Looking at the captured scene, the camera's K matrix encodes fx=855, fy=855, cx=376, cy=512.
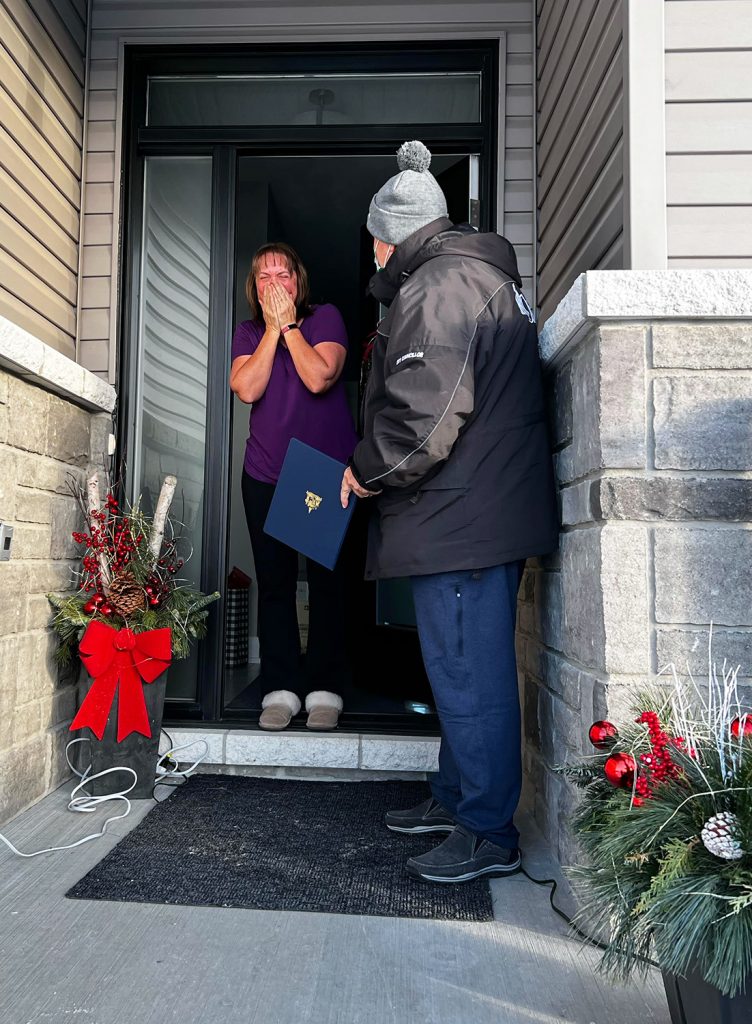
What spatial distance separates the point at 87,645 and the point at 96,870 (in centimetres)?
68

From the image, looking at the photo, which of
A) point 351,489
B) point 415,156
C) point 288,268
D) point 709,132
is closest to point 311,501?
point 351,489

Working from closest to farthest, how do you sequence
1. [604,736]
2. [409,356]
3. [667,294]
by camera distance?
1. [604,736]
2. [667,294]
3. [409,356]

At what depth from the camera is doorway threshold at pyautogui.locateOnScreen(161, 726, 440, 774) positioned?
2.68 m

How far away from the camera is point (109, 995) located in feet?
4.54

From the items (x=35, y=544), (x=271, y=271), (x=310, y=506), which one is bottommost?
(x=35, y=544)

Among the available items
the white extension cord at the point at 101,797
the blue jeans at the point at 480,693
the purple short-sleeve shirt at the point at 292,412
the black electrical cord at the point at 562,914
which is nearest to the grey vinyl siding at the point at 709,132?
the blue jeans at the point at 480,693

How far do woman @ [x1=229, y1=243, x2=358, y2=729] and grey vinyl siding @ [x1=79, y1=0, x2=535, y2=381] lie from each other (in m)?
0.50

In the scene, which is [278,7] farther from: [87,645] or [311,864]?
[311,864]

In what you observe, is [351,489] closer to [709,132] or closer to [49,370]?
[49,370]

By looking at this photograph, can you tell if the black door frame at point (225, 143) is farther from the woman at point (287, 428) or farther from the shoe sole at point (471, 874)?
the shoe sole at point (471, 874)

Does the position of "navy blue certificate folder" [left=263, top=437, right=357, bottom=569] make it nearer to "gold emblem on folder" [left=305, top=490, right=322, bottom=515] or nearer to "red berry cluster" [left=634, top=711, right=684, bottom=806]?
"gold emblem on folder" [left=305, top=490, right=322, bottom=515]

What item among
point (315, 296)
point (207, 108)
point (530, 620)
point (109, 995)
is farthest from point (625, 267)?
point (315, 296)

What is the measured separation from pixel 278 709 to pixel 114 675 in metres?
0.58

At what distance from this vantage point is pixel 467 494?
188 centimetres
